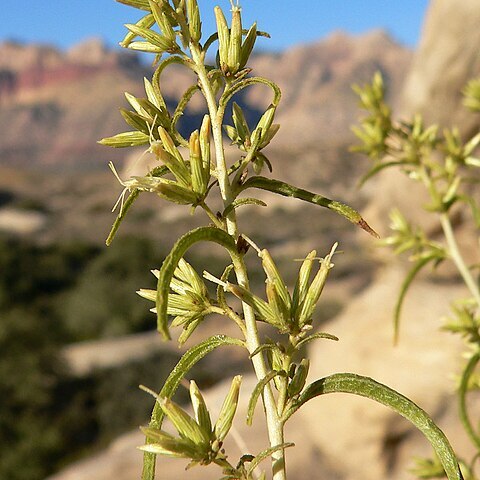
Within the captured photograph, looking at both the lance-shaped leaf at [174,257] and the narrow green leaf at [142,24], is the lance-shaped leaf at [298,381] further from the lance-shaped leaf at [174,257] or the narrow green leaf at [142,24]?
the narrow green leaf at [142,24]

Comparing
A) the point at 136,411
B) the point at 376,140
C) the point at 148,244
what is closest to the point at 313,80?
the point at 148,244

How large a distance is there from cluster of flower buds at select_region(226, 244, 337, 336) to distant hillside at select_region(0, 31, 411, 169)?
5993 cm

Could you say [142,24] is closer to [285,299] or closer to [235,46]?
[235,46]

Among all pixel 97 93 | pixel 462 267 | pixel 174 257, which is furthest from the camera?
pixel 97 93

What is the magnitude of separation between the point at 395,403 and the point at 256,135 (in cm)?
24

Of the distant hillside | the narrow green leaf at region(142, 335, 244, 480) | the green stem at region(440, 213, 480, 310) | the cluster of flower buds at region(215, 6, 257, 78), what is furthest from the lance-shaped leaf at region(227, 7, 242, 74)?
the distant hillside

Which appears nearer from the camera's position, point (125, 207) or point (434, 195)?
point (125, 207)

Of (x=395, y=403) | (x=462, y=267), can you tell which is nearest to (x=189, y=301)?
(x=395, y=403)

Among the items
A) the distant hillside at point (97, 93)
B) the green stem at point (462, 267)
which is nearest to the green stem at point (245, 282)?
the green stem at point (462, 267)

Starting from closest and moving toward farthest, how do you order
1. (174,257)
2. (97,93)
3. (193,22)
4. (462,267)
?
(174,257)
(193,22)
(462,267)
(97,93)

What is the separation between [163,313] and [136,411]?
24.1 feet

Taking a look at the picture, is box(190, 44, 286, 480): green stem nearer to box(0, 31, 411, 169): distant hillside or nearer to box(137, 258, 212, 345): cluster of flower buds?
box(137, 258, 212, 345): cluster of flower buds

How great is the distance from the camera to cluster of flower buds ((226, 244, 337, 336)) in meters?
0.45

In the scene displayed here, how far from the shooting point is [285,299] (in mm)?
465
